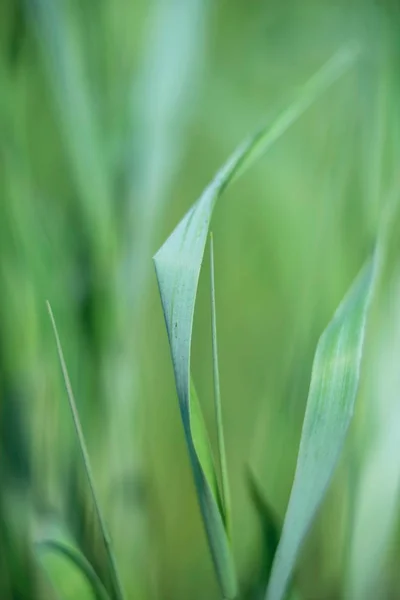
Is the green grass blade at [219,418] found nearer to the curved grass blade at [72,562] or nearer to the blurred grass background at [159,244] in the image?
the blurred grass background at [159,244]

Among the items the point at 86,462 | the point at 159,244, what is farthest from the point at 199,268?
the point at 86,462

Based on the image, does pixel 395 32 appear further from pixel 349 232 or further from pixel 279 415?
pixel 279 415

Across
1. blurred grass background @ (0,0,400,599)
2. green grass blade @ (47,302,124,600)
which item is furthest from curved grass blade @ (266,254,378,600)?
green grass blade @ (47,302,124,600)

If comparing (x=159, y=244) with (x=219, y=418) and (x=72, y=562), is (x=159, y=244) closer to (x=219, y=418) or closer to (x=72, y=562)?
(x=219, y=418)

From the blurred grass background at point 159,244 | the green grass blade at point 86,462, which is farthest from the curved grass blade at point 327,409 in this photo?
the green grass blade at point 86,462

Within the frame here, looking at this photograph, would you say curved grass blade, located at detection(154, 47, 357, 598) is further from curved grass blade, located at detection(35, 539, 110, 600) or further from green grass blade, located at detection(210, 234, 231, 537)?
curved grass blade, located at detection(35, 539, 110, 600)
